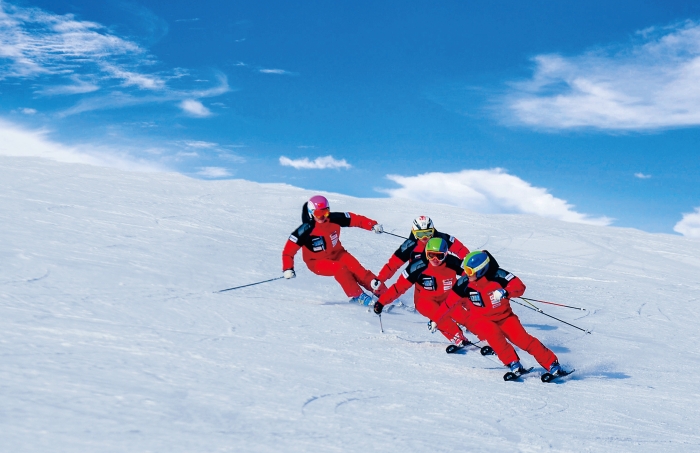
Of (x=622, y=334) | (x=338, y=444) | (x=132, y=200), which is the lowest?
(x=338, y=444)

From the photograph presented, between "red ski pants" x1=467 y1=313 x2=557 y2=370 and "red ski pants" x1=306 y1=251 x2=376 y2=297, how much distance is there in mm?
1968

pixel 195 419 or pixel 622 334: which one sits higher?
pixel 622 334

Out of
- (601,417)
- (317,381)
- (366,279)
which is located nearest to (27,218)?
(366,279)

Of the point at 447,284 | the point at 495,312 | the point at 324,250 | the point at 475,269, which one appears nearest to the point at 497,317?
the point at 495,312

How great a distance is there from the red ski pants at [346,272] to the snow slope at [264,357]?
0.24 metres

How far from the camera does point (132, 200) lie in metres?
12.8

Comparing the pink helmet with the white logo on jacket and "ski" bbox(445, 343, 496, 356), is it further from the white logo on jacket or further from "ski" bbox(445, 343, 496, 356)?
"ski" bbox(445, 343, 496, 356)

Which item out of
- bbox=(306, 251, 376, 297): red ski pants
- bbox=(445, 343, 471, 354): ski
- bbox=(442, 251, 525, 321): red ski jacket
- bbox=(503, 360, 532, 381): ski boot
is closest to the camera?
bbox=(503, 360, 532, 381): ski boot

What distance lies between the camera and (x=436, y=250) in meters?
6.49

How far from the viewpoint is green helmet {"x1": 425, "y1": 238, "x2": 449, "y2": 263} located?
6.49 meters

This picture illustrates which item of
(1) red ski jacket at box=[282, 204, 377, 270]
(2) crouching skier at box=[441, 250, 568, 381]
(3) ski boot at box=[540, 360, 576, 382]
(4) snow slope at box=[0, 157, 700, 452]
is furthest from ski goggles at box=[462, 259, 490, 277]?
(1) red ski jacket at box=[282, 204, 377, 270]

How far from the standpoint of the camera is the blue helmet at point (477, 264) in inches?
229

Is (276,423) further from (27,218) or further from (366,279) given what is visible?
(27,218)

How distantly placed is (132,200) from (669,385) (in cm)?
1066
